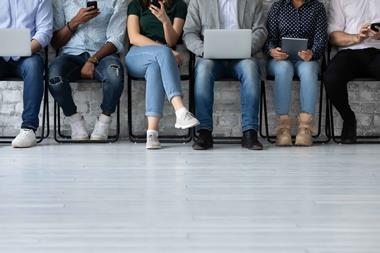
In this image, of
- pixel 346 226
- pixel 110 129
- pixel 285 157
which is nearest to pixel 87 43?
pixel 110 129

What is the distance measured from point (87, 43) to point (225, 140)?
1.11 m

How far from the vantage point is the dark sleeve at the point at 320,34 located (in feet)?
16.2

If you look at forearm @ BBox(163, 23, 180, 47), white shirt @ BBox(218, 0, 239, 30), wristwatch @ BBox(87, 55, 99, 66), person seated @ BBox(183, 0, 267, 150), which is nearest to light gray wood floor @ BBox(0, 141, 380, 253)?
person seated @ BBox(183, 0, 267, 150)

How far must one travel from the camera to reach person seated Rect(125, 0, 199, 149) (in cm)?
467

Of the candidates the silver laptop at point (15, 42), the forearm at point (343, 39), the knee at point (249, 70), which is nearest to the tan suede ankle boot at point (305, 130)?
the knee at point (249, 70)

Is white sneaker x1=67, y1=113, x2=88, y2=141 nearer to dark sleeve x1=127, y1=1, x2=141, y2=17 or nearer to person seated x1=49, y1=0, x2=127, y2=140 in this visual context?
person seated x1=49, y1=0, x2=127, y2=140

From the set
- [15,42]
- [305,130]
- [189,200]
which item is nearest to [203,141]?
[305,130]

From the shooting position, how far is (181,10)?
5031 mm

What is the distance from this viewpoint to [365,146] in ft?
16.1

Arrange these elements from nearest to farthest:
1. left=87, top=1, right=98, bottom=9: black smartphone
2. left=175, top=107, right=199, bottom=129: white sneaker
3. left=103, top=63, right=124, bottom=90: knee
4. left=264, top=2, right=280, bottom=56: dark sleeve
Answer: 1. left=175, top=107, right=199, bottom=129: white sneaker
2. left=103, top=63, right=124, bottom=90: knee
3. left=87, top=1, right=98, bottom=9: black smartphone
4. left=264, top=2, right=280, bottom=56: dark sleeve

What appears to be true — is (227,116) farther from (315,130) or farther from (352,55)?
(352,55)

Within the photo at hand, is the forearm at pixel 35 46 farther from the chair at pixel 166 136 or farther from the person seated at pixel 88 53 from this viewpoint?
the chair at pixel 166 136

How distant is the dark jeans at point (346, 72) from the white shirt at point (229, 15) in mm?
675

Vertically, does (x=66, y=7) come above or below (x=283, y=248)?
above
